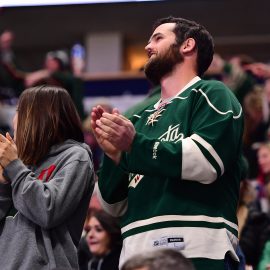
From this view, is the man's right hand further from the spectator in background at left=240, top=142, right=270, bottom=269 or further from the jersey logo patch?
the spectator in background at left=240, top=142, right=270, bottom=269

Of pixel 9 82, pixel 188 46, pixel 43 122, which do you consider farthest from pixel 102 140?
pixel 9 82

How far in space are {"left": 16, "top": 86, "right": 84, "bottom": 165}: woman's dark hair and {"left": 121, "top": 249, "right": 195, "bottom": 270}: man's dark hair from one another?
1.08 metres

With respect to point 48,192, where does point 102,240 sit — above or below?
below

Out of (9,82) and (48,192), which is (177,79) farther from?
(9,82)

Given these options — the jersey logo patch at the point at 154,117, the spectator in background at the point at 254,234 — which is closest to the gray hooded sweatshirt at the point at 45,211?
the jersey logo patch at the point at 154,117

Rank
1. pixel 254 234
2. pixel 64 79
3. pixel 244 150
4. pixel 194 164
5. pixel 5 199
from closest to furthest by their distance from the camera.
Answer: pixel 194 164, pixel 5 199, pixel 254 234, pixel 244 150, pixel 64 79

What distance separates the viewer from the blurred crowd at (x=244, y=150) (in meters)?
4.46

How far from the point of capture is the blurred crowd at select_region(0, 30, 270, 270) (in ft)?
14.6

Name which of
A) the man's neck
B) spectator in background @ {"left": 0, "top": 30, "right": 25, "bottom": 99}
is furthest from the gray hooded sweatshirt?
spectator in background @ {"left": 0, "top": 30, "right": 25, "bottom": 99}

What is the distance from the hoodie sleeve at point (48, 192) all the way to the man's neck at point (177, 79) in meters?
0.50

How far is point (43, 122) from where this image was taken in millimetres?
3000

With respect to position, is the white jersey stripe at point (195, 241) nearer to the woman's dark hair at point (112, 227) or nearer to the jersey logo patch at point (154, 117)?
the jersey logo patch at point (154, 117)

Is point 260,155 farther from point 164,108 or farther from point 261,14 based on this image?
point 261,14

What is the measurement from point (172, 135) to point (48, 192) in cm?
52
